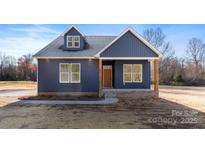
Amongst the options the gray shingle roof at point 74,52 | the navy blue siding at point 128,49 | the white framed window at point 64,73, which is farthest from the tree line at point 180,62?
the white framed window at point 64,73

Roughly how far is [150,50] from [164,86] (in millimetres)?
10230

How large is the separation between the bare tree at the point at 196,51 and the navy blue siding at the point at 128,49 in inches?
103

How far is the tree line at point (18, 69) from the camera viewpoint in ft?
61.0

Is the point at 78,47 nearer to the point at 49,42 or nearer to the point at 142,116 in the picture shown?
the point at 49,42

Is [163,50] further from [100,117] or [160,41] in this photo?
[100,117]

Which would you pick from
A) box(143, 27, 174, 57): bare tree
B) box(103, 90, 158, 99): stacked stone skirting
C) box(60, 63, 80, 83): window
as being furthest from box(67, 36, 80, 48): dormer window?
box(143, 27, 174, 57): bare tree

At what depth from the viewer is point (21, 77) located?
72.1 ft

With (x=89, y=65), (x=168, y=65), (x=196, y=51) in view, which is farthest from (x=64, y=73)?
(x=168, y=65)

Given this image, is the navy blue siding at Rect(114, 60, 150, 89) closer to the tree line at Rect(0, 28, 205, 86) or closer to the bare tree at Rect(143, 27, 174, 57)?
the tree line at Rect(0, 28, 205, 86)

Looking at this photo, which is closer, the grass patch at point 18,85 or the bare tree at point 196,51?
the bare tree at point 196,51

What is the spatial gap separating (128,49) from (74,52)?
12.0ft

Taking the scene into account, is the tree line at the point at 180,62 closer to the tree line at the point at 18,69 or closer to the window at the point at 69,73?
the window at the point at 69,73
